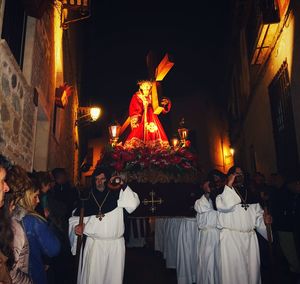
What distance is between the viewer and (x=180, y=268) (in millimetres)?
6004

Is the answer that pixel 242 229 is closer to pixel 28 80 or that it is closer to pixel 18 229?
pixel 18 229

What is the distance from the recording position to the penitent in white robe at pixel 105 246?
4309 millimetres

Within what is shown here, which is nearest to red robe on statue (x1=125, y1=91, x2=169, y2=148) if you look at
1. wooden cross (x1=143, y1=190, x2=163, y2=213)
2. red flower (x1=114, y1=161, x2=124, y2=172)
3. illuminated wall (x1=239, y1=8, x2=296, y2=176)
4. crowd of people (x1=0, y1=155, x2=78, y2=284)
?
red flower (x1=114, y1=161, x2=124, y2=172)

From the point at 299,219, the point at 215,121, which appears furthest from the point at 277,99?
the point at 215,121

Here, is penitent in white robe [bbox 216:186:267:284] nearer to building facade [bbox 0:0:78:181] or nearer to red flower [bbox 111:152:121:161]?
red flower [bbox 111:152:121:161]

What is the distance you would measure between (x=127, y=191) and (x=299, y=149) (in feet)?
13.2

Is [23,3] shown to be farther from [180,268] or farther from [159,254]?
[159,254]

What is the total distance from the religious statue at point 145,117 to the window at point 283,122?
Result: 9.26 feet

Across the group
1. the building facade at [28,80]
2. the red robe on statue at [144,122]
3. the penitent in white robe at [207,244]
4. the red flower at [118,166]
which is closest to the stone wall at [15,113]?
the building facade at [28,80]

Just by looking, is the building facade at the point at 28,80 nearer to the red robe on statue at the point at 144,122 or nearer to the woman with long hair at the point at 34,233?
the woman with long hair at the point at 34,233

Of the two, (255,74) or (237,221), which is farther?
(255,74)

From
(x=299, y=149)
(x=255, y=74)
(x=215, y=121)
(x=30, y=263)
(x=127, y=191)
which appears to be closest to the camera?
(x=30, y=263)

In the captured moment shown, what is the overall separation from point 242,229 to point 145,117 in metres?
4.00

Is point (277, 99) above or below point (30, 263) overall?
above
